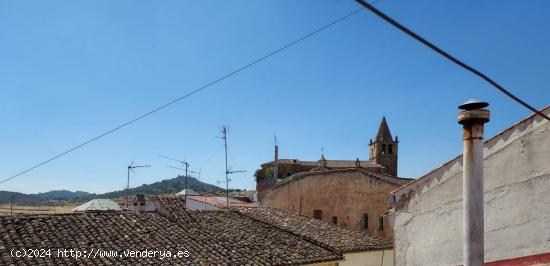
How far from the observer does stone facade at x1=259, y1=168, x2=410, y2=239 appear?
19188 millimetres

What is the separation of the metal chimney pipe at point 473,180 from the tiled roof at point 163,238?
800 centimetres

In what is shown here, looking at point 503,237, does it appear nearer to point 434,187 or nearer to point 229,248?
point 434,187

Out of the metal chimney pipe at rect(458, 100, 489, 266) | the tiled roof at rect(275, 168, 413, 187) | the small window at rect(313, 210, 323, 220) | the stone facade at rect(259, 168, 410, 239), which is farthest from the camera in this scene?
the small window at rect(313, 210, 323, 220)

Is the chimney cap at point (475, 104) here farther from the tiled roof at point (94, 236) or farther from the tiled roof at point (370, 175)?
the tiled roof at point (370, 175)

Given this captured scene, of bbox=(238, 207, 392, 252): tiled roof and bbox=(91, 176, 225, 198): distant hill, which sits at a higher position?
bbox=(91, 176, 225, 198): distant hill

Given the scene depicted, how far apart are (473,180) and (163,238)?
31.8 ft

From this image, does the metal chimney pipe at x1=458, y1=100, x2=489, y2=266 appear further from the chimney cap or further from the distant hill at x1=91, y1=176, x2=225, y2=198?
the distant hill at x1=91, y1=176, x2=225, y2=198

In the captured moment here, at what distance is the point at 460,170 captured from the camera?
550 cm

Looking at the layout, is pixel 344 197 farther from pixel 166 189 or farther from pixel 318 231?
pixel 166 189

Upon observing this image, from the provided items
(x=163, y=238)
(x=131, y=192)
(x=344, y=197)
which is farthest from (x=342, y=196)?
(x=131, y=192)

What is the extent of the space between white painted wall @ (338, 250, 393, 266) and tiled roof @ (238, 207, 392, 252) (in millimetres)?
216

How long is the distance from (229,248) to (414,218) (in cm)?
702

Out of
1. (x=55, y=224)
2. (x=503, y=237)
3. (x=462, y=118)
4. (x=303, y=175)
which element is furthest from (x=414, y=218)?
(x=303, y=175)

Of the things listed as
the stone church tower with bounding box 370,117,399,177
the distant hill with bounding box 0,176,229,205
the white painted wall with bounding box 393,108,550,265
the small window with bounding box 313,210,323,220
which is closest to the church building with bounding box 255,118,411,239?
the small window with bounding box 313,210,323,220
